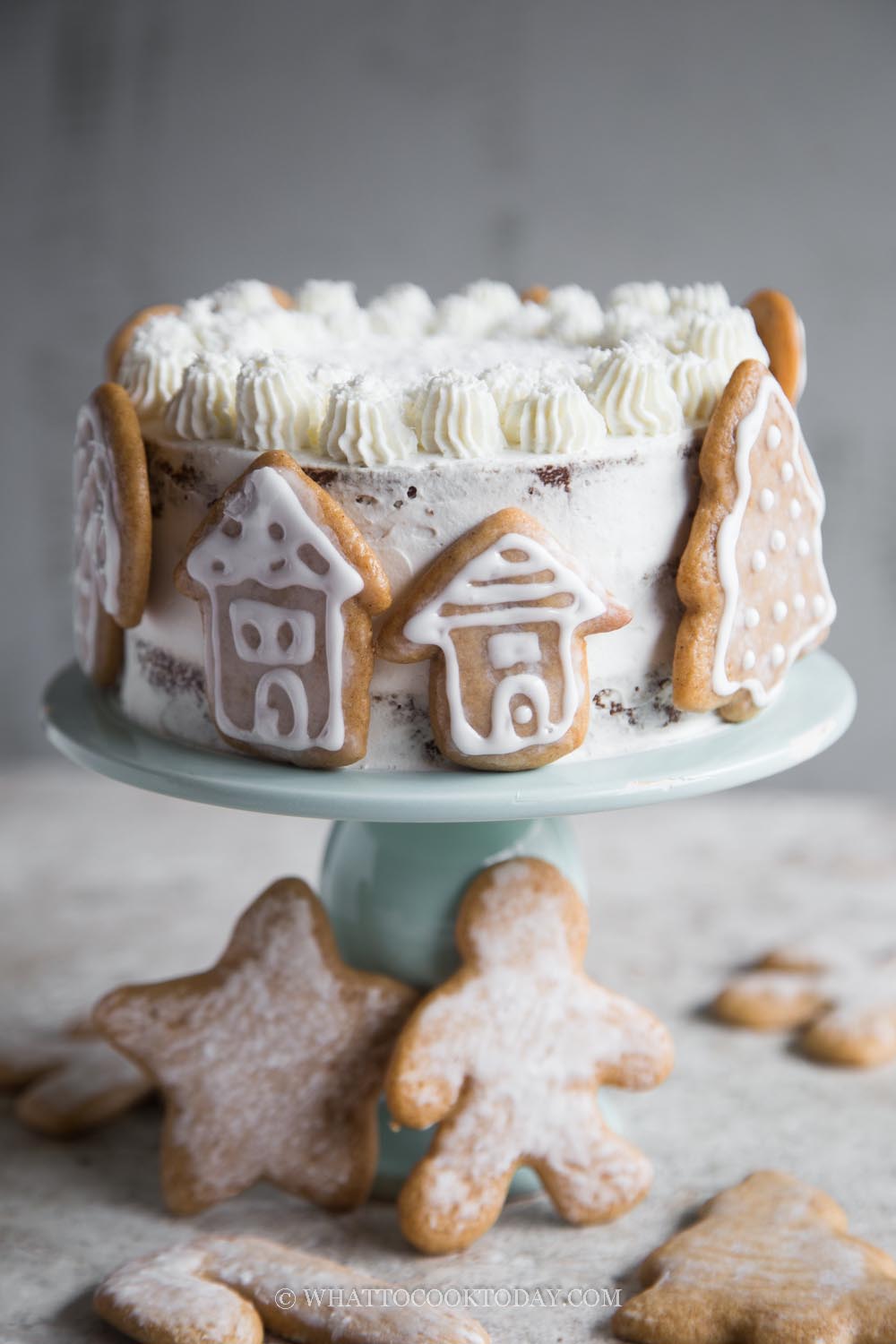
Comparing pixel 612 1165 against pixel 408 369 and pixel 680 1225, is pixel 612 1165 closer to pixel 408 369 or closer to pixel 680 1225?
pixel 680 1225

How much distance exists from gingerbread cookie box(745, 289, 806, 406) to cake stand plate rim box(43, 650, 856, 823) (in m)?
0.37

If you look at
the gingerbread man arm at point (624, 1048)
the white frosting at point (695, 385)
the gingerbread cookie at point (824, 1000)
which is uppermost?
the white frosting at point (695, 385)

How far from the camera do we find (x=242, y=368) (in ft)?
5.44

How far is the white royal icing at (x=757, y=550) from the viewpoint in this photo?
5.39ft

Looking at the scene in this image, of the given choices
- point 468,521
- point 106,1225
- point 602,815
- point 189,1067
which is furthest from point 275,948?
point 602,815

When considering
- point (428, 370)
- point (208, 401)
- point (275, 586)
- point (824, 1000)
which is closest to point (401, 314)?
point (428, 370)

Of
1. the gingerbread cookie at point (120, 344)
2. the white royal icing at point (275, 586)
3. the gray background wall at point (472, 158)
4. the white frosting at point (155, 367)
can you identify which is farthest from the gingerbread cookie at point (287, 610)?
the gray background wall at point (472, 158)

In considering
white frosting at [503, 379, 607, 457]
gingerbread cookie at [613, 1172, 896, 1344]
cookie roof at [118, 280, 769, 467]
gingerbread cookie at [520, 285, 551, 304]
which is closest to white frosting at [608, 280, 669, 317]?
cookie roof at [118, 280, 769, 467]

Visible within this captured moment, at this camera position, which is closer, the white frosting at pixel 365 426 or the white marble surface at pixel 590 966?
the white frosting at pixel 365 426

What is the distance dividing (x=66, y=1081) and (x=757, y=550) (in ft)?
3.75

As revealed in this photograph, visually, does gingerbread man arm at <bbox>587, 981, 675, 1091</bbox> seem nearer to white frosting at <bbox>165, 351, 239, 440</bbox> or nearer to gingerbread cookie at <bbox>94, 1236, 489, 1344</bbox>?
gingerbread cookie at <bbox>94, 1236, 489, 1344</bbox>

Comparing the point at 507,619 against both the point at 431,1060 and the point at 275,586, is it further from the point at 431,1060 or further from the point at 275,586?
the point at 431,1060

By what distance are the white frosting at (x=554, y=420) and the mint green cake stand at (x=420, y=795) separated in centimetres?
32

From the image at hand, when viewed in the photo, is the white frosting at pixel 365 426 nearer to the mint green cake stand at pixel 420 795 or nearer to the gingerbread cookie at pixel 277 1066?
the mint green cake stand at pixel 420 795
